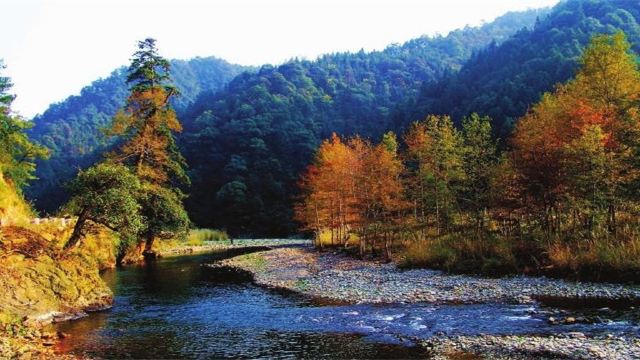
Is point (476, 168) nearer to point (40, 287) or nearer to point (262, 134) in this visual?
point (40, 287)

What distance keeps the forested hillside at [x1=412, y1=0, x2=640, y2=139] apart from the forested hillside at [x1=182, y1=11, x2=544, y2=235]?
45.4 ft

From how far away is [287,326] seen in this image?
19703mm

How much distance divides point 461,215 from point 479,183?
365cm

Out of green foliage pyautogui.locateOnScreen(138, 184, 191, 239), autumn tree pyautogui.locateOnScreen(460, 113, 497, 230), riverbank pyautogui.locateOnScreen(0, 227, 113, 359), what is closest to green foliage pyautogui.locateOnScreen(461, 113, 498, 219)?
autumn tree pyautogui.locateOnScreen(460, 113, 497, 230)

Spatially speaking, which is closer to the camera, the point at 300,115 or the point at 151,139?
the point at 151,139

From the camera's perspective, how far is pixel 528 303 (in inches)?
827

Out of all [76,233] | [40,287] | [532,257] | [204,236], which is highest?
[76,233]

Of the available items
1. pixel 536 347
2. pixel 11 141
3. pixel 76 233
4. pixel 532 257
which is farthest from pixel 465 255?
pixel 11 141

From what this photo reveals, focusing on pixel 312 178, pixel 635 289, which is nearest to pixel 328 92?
pixel 312 178

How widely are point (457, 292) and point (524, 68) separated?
3469 inches

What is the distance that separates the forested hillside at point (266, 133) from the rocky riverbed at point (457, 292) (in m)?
62.8

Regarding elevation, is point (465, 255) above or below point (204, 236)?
below

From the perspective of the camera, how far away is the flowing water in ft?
53.5

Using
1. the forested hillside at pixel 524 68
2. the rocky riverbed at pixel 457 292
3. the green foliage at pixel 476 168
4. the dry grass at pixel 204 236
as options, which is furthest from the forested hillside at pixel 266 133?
the green foliage at pixel 476 168
